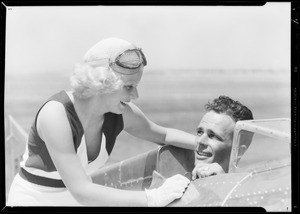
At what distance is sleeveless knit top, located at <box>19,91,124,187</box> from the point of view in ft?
6.66

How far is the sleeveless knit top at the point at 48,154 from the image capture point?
203 centimetres

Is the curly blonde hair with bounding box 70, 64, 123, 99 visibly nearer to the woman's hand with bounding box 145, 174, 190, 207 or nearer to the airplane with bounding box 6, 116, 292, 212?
the airplane with bounding box 6, 116, 292, 212

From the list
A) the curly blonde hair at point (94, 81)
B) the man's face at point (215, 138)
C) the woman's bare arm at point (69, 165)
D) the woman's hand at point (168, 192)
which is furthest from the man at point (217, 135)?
the curly blonde hair at point (94, 81)

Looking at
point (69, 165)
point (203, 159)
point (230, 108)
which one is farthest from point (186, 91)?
point (69, 165)

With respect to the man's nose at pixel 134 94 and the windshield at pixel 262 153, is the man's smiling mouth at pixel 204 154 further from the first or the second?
the man's nose at pixel 134 94

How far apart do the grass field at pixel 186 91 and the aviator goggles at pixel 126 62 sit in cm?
9

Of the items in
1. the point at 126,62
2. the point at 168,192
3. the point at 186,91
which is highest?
the point at 126,62

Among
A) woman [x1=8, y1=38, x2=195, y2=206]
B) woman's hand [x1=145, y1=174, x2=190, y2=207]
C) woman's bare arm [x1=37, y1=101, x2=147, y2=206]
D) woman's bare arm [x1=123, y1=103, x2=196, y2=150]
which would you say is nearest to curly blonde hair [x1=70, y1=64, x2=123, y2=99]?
woman [x1=8, y1=38, x2=195, y2=206]

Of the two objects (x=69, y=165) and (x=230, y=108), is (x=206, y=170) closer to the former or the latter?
(x=230, y=108)

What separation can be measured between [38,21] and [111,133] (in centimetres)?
68

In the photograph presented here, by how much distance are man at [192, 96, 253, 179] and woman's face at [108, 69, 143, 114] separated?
0.38 m

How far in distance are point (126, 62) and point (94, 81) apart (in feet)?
0.59

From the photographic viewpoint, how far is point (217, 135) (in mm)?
2119

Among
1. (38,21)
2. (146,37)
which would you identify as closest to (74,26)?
(38,21)
